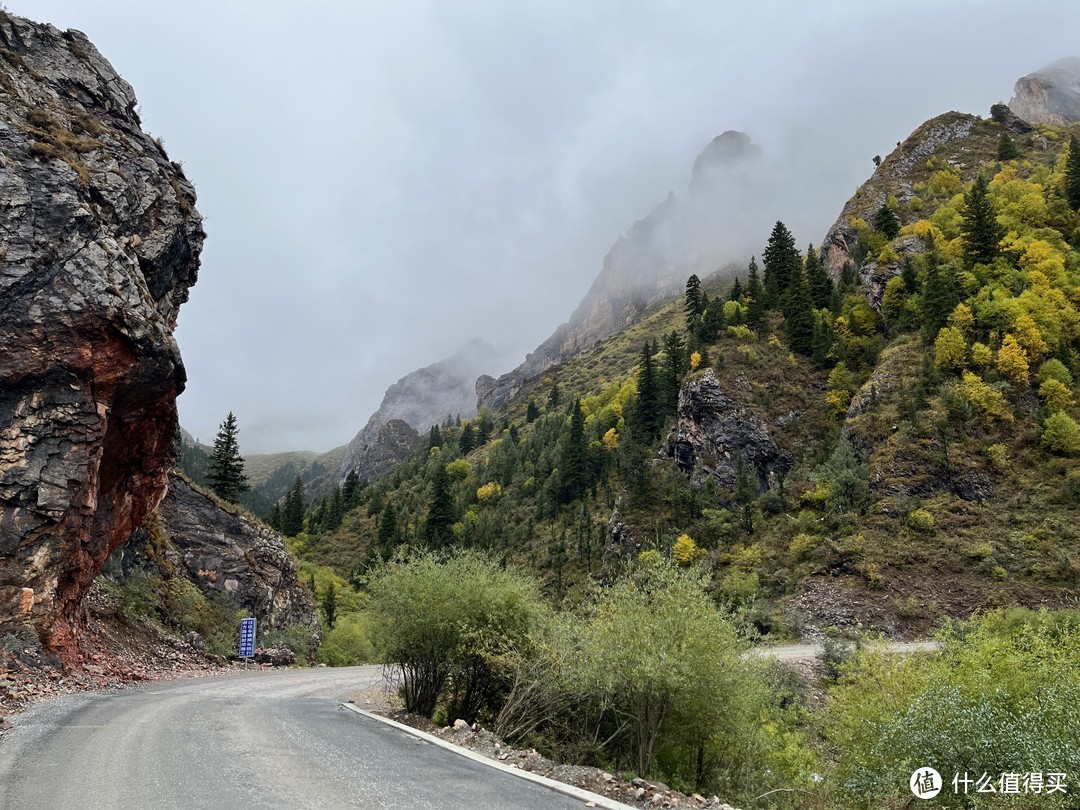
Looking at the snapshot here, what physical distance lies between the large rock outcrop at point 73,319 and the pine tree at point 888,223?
83.5 metres

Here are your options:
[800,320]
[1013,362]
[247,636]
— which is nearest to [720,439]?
[800,320]

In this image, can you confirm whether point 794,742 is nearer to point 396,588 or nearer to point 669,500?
point 396,588

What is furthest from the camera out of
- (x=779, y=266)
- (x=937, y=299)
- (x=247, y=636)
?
(x=779, y=266)

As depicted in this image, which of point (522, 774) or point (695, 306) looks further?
point (695, 306)

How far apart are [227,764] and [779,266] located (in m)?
92.6

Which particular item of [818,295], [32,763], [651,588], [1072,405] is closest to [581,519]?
[818,295]

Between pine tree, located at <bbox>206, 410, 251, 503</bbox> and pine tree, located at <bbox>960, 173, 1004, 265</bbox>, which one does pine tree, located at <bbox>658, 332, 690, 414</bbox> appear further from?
pine tree, located at <bbox>206, 410, 251, 503</bbox>

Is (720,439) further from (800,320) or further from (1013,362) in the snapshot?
(1013,362)

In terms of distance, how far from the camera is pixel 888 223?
80.9m

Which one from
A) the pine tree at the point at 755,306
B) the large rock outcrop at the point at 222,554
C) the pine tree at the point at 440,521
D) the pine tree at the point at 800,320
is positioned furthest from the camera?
the pine tree at the point at 440,521

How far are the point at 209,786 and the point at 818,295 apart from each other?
85.6 meters

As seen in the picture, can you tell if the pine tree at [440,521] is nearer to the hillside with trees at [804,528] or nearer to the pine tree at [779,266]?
Answer: the hillside with trees at [804,528]

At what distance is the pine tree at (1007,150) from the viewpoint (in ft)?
300

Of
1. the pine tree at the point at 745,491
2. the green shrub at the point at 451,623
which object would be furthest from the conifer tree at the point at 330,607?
the green shrub at the point at 451,623
